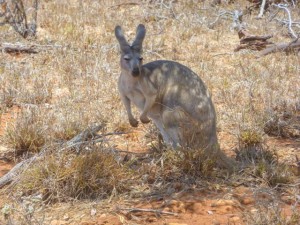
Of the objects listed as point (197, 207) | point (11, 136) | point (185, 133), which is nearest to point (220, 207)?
point (197, 207)

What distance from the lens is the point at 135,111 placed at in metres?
6.13

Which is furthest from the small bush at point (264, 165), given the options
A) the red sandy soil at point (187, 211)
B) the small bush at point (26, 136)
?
the small bush at point (26, 136)

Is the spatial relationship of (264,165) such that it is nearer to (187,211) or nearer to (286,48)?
(187,211)

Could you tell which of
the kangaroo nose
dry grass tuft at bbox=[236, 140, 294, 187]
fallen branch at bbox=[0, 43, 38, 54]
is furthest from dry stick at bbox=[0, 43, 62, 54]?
dry grass tuft at bbox=[236, 140, 294, 187]

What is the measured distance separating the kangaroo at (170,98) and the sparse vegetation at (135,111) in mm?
228

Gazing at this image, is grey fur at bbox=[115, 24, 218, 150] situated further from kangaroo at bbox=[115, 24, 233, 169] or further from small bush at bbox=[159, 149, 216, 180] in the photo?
small bush at bbox=[159, 149, 216, 180]

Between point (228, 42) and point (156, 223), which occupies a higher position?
point (228, 42)

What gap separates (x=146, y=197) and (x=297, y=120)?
2.50 meters

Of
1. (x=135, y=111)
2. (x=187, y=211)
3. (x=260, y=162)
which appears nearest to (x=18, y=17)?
(x=135, y=111)

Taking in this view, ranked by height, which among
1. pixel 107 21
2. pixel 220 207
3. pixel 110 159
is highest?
pixel 107 21

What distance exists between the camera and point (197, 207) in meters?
3.94

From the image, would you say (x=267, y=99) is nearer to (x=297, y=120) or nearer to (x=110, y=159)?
(x=297, y=120)

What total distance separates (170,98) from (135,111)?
1387mm

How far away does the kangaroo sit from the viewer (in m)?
4.63
